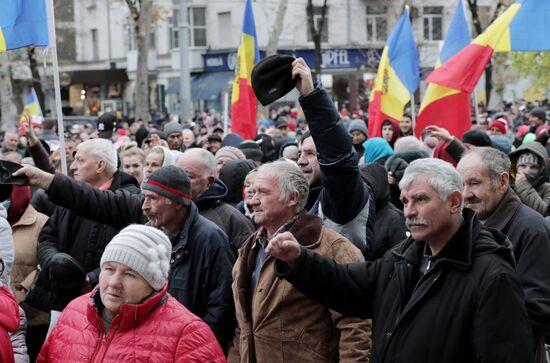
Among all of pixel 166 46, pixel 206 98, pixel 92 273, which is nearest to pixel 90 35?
pixel 166 46

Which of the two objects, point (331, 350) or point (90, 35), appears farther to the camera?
point (90, 35)

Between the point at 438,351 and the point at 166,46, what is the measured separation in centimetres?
4469

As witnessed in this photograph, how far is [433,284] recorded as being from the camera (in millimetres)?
3658

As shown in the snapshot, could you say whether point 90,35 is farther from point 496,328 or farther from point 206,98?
point 496,328

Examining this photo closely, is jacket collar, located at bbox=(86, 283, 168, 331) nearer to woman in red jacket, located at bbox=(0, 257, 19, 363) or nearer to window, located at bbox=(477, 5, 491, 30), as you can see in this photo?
woman in red jacket, located at bbox=(0, 257, 19, 363)

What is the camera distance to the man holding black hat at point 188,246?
16.5 ft

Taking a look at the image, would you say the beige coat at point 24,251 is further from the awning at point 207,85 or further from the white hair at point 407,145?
the awning at point 207,85

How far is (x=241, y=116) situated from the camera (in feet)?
41.5

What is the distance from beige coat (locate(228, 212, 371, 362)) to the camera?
4.38 m

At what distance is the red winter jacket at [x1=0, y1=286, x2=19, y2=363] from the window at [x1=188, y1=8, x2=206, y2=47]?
4211 centimetres

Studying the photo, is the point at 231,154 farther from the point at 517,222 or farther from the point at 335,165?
the point at 517,222

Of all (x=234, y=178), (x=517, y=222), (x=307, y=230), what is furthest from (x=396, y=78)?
(x=307, y=230)

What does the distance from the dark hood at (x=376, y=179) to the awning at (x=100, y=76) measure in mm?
46882

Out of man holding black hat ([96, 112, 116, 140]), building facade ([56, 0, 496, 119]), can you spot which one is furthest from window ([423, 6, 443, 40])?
man holding black hat ([96, 112, 116, 140])
